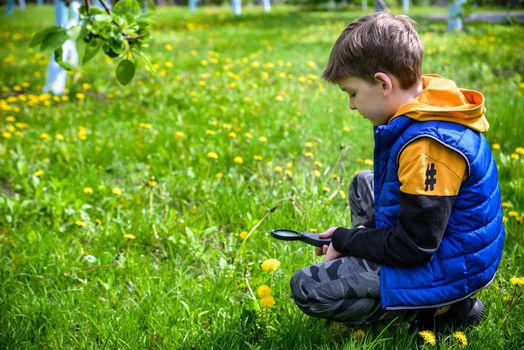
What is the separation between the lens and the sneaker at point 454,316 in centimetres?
188

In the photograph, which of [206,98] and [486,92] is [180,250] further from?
[486,92]

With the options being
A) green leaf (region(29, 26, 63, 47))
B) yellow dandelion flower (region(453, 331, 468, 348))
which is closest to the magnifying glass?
yellow dandelion flower (region(453, 331, 468, 348))

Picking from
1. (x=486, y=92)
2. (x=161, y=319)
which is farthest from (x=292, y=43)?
(x=161, y=319)

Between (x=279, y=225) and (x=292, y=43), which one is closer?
(x=279, y=225)

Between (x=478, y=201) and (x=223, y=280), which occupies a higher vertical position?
(x=478, y=201)

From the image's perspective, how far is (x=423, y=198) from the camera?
5.16 ft

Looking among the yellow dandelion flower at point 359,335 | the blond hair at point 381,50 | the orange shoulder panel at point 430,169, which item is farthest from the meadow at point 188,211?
the blond hair at point 381,50

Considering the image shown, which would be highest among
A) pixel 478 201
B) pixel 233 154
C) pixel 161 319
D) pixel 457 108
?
pixel 457 108

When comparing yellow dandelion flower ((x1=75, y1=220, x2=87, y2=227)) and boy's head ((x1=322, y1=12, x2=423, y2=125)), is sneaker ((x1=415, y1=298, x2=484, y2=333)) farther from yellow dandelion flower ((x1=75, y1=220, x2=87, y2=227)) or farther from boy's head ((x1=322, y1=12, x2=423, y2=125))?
yellow dandelion flower ((x1=75, y1=220, x2=87, y2=227))

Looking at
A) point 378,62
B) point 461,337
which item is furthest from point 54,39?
point 461,337

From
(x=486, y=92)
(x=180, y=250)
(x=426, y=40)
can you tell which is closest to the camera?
(x=180, y=250)

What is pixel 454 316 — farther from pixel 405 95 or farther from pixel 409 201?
pixel 405 95

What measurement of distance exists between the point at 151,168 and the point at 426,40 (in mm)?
7398

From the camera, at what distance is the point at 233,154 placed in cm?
362
